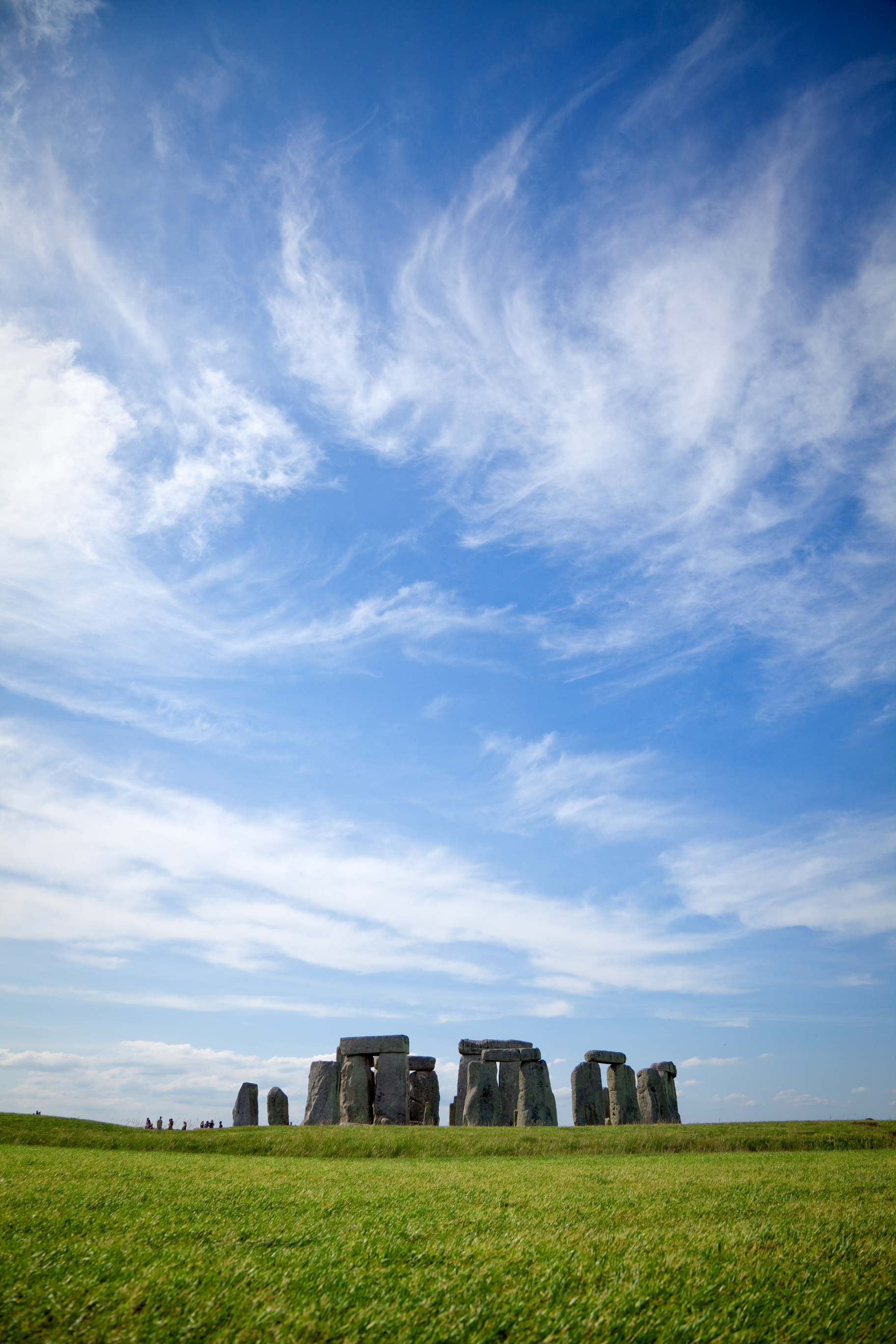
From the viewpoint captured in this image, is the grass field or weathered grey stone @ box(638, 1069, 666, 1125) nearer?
the grass field

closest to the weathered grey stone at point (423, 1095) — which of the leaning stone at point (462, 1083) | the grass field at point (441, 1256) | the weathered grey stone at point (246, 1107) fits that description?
the leaning stone at point (462, 1083)

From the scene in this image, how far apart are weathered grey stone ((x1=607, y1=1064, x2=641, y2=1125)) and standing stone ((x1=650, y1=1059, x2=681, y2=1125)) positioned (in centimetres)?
84

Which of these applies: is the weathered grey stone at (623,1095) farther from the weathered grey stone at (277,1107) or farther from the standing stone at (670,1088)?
the weathered grey stone at (277,1107)

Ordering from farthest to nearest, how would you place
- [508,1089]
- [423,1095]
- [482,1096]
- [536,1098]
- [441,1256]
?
[423,1095], [508,1089], [482,1096], [536,1098], [441,1256]

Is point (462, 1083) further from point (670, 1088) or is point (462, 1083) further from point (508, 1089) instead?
point (670, 1088)

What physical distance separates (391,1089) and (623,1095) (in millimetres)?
7066

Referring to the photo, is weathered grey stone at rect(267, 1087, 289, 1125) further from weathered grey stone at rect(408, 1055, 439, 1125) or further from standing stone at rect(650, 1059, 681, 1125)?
standing stone at rect(650, 1059, 681, 1125)

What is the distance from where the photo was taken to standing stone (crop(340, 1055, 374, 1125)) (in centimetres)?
2423

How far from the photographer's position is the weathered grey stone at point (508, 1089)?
82.2 ft

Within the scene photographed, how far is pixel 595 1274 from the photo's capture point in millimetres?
4230

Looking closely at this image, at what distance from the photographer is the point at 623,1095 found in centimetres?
2486

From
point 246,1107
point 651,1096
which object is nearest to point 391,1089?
point 246,1107

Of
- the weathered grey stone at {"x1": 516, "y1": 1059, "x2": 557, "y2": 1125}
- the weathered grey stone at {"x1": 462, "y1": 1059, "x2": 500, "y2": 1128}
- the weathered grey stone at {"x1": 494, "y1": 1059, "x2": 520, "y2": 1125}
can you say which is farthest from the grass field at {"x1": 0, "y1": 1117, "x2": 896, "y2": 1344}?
the weathered grey stone at {"x1": 494, "y1": 1059, "x2": 520, "y2": 1125}

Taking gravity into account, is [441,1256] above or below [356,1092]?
below
